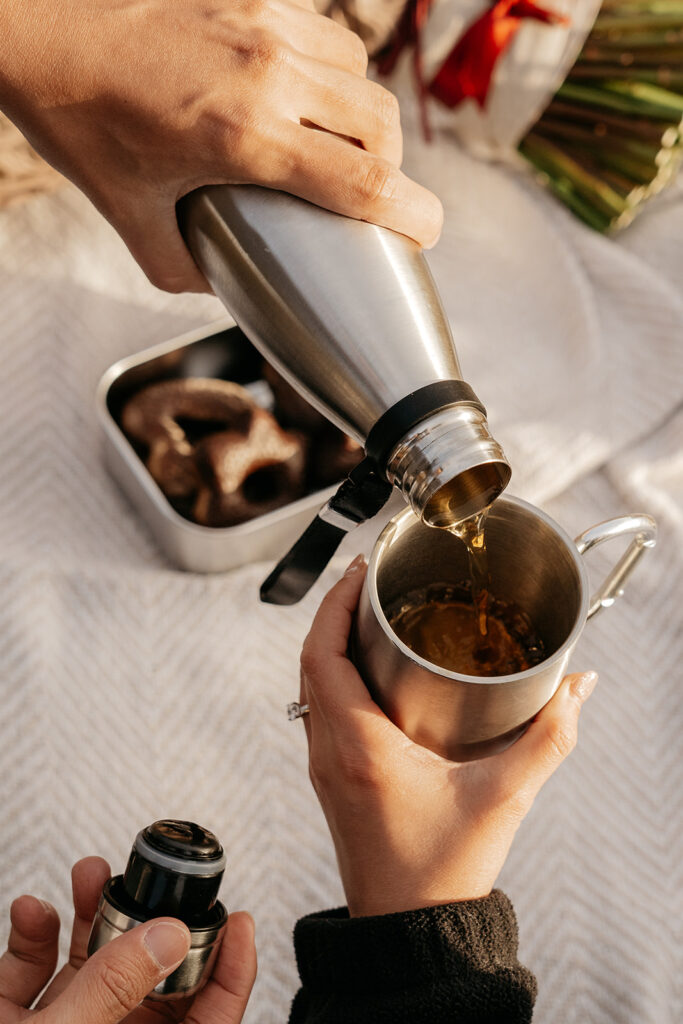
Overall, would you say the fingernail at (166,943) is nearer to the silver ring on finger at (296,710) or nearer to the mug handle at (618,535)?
the silver ring on finger at (296,710)

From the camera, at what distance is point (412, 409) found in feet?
1.40

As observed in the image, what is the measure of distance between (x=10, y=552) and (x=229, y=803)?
27cm

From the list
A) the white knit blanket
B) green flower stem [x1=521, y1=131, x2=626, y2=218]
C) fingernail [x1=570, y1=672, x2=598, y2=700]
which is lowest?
the white knit blanket

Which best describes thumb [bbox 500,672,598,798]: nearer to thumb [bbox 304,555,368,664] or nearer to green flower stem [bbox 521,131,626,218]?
thumb [bbox 304,555,368,664]

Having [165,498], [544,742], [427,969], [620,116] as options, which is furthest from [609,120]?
[427,969]

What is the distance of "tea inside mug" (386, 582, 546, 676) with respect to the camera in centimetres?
50

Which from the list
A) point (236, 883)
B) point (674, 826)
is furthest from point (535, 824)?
point (236, 883)

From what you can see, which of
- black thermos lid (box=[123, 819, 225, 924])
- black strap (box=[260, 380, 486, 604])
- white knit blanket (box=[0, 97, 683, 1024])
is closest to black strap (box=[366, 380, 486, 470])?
black strap (box=[260, 380, 486, 604])

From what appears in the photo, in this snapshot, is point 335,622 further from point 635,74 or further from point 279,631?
point 635,74

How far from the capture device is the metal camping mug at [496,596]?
0.43 metres

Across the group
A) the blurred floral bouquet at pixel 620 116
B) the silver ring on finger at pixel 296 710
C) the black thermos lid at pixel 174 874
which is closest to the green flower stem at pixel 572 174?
the blurred floral bouquet at pixel 620 116

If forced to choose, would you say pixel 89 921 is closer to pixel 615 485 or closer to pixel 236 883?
pixel 236 883

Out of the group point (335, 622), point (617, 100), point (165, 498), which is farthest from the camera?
point (617, 100)

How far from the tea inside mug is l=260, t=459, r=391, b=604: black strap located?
5 centimetres
